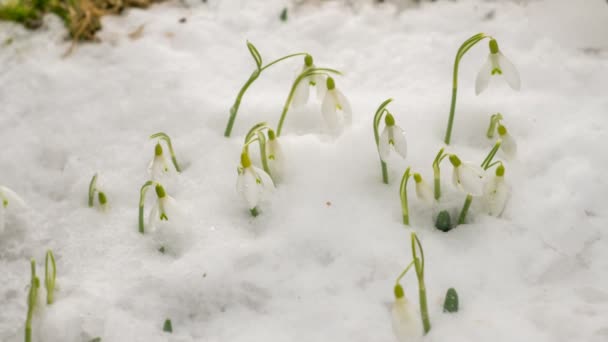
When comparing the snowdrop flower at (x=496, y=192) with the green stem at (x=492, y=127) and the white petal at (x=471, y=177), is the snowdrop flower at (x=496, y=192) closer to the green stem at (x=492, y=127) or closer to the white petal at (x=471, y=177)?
the white petal at (x=471, y=177)

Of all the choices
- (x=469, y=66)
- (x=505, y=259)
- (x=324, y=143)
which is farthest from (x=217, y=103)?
(x=505, y=259)

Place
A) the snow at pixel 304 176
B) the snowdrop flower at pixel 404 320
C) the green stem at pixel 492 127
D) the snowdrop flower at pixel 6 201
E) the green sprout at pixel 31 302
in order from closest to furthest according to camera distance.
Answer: the snowdrop flower at pixel 404 320, the green sprout at pixel 31 302, the snow at pixel 304 176, the snowdrop flower at pixel 6 201, the green stem at pixel 492 127

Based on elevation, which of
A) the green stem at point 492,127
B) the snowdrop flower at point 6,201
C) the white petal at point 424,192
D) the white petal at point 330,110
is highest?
the white petal at point 330,110

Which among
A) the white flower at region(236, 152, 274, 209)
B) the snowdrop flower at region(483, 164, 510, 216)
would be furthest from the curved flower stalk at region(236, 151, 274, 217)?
the snowdrop flower at region(483, 164, 510, 216)

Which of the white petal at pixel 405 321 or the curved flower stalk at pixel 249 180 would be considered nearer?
the white petal at pixel 405 321

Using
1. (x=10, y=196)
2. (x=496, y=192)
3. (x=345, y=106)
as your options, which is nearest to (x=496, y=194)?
(x=496, y=192)

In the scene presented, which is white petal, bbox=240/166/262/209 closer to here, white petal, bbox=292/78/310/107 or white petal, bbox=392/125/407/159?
white petal, bbox=292/78/310/107

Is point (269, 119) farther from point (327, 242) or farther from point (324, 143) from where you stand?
point (327, 242)

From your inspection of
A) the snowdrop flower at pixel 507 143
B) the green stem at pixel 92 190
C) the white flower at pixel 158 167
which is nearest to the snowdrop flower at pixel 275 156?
the white flower at pixel 158 167
